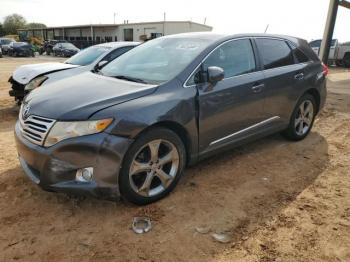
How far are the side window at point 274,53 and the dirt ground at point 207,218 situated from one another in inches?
52.7

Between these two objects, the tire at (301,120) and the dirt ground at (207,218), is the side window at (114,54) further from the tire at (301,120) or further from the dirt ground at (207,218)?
the tire at (301,120)

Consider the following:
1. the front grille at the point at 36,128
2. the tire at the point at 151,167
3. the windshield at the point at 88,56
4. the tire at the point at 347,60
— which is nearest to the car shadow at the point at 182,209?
the tire at the point at 151,167

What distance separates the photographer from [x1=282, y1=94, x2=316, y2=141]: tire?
532 centimetres

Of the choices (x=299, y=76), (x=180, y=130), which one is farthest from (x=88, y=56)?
(x=180, y=130)

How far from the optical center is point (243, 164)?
15.1 ft

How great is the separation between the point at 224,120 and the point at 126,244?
183 cm

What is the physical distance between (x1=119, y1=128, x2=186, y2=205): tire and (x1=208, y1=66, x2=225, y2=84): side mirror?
2.41 feet

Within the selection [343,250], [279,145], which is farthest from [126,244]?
[279,145]

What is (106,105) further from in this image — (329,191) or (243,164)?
(329,191)

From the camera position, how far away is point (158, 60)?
4.11 metres

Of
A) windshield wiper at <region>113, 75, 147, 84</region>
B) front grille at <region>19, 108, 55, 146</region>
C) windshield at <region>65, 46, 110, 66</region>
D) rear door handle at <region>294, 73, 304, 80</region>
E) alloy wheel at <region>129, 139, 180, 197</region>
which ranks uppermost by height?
windshield wiper at <region>113, 75, 147, 84</region>

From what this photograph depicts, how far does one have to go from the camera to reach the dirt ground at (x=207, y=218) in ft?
9.29

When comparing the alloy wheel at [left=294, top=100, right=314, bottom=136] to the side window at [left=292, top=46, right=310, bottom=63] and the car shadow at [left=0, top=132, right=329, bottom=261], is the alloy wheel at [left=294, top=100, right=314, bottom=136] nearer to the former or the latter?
the side window at [left=292, top=46, right=310, bottom=63]

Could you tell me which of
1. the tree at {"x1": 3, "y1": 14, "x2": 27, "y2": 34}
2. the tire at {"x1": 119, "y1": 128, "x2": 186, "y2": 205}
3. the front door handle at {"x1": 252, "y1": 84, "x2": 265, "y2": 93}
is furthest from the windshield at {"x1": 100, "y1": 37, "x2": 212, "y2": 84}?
the tree at {"x1": 3, "y1": 14, "x2": 27, "y2": 34}
